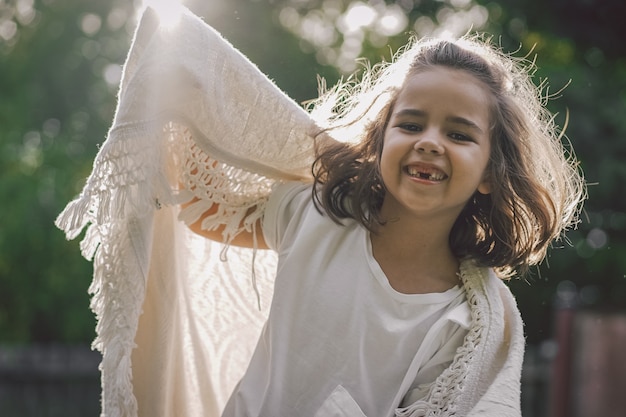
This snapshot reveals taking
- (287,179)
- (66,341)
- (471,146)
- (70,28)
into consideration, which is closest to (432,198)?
(471,146)

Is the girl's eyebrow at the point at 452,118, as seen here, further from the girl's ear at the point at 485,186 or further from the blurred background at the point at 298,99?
the blurred background at the point at 298,99

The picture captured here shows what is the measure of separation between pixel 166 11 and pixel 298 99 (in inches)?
190

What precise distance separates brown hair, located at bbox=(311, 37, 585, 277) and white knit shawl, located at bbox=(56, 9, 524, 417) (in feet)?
0.27

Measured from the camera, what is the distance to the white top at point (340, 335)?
171cm

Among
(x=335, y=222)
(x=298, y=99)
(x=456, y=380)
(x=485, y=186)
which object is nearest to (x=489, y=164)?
(x=485, y=186)

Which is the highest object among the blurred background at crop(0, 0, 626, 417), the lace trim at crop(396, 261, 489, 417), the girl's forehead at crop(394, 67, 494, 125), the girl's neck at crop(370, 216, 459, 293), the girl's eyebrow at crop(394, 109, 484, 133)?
the blurred background at crop(0, 0, 626, 417)

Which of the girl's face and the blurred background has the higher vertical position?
the blurred background

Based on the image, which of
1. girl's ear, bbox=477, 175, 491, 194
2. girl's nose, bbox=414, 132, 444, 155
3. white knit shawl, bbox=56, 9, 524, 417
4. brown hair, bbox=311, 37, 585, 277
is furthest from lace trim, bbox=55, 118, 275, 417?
girl's ear, bbox=477, 175, 491, 194

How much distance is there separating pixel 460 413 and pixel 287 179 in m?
0.60

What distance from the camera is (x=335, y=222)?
1821 mm

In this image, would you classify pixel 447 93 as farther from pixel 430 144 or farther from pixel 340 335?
pixel 340 335

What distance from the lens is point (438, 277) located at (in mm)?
1824

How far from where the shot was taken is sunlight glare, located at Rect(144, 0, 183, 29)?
1704 mm

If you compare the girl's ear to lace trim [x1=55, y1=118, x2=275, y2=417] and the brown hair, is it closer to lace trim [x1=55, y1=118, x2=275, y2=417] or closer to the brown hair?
the brown hair
